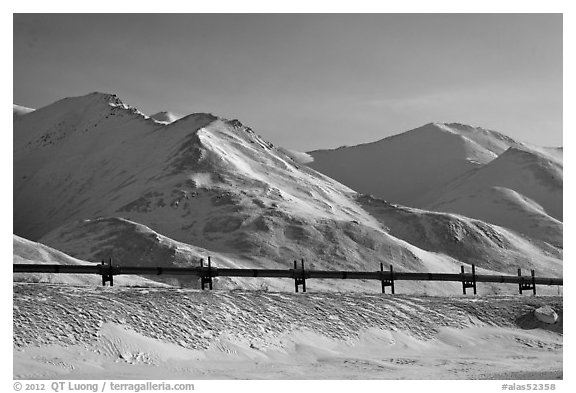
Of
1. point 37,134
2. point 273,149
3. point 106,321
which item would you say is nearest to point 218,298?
point 106,321

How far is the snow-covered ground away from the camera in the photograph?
72.6 feet

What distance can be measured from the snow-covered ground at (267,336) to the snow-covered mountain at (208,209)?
4085 centimetres

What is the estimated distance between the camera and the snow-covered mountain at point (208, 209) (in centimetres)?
7881

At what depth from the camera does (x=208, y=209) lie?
297 ft

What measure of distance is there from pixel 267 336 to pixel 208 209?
6475cm

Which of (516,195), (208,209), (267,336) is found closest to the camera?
(267,336)

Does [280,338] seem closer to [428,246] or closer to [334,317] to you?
[334,317]

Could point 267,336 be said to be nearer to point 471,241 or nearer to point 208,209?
point 208,209

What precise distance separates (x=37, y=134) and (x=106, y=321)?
149566mm

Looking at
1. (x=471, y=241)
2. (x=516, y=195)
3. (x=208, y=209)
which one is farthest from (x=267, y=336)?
(x=516, y=195)

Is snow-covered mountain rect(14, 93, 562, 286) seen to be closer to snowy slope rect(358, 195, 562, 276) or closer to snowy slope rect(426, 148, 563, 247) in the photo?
snowy slope rect(358, 195, 562, 276)

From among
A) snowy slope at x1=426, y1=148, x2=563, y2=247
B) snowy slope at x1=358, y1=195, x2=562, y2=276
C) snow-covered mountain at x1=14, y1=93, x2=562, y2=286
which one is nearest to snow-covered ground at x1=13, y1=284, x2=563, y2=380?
snow-covered mountain at x1=14, y1=93, x2=562, y2=286
